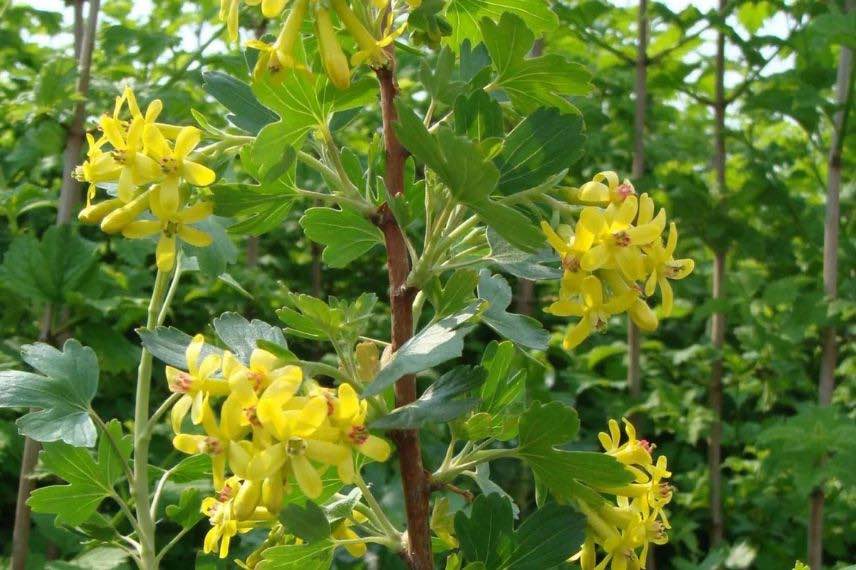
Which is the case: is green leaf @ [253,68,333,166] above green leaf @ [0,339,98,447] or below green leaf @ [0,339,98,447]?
above

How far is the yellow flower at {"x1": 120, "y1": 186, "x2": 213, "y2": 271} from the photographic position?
89 centimetres

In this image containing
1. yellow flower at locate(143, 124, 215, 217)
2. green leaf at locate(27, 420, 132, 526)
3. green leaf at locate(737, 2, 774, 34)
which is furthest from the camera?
green leaf at locate(737, 2, 774, 34)

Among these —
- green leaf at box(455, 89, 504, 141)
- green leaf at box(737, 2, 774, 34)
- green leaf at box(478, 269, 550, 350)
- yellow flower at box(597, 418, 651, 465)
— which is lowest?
yellow flower at box(597, 418, 651, 465)

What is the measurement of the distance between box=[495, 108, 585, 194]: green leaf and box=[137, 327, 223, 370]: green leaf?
321 millimetres

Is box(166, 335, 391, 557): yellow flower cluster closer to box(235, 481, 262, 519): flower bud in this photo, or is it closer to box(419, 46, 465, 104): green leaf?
box(235, 481, 262, 519): flower bud

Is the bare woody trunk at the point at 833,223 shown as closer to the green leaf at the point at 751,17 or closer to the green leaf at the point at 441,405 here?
the green leaf at the point at 751,17

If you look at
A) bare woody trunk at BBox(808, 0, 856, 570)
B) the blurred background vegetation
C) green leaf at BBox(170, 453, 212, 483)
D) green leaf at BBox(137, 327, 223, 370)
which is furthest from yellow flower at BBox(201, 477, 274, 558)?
bare woody trunk at BBox(808, 0, 856, 570)

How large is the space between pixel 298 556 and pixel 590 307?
13.8 inches

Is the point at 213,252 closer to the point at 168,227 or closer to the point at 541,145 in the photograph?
the point at 168,227

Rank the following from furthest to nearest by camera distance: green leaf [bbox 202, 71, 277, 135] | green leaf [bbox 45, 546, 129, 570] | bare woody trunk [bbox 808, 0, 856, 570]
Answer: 1. bare woody trunk [bbox 808, 0, 856, 570]
2. green leaf [bbox 45, 546, 129, 570]
3. green leaf [bbox 202, 71, 277, 135]

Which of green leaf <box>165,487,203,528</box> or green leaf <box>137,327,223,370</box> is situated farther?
green leaf <box>165,487,203,528</box>

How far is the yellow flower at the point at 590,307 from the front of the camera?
89cm

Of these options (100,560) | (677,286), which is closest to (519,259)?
(100,560)

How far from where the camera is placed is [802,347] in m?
2.41
